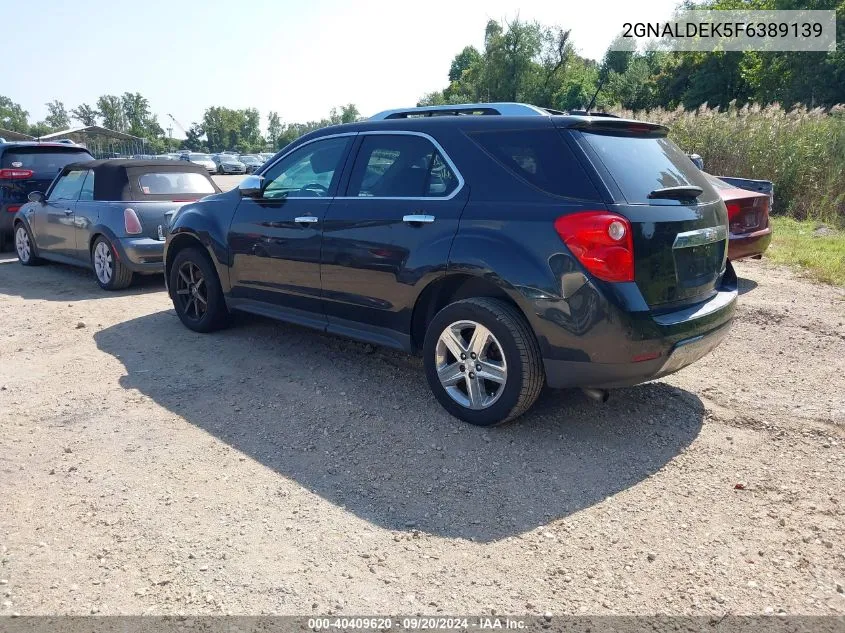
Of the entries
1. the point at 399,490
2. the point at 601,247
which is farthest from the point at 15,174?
the point at 601,247

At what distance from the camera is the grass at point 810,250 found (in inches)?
320

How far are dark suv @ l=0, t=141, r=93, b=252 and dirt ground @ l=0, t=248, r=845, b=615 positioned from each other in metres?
6.83

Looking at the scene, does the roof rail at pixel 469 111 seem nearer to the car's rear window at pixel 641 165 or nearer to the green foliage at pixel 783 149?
the car's rear window at pixel 641 165

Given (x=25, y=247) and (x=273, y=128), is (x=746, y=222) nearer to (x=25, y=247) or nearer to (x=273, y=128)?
(x=25, y=247)

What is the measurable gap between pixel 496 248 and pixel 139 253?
5.45m

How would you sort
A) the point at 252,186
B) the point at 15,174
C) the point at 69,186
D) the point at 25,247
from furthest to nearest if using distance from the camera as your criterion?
the point at 15,174 < the point at 25,247 < the point at 69,186 < the point at 252,186

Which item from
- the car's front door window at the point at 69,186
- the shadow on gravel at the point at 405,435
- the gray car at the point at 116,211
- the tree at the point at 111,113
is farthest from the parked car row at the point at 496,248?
the tree at the point at 111,113

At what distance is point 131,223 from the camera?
7.88 m

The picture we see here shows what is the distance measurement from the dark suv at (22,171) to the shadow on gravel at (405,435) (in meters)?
7.20

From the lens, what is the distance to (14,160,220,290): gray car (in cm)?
791

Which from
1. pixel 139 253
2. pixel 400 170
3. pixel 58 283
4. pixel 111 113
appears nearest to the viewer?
pixel 400 170

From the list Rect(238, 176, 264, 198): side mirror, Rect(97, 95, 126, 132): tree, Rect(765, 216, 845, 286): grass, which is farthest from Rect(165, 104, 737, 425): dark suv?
Rect(97, 95, 126, 132): tree

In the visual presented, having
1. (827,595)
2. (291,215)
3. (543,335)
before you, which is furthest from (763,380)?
(291,215)

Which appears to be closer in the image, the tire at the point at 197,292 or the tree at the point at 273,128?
the tire at the point at 197,292
